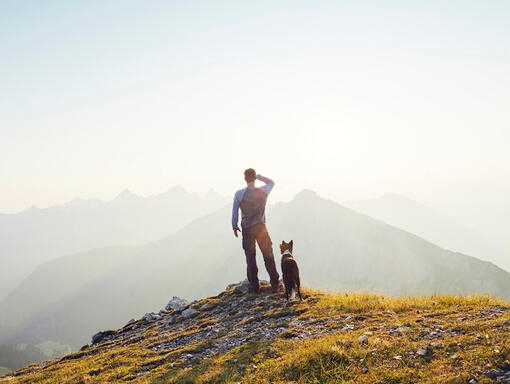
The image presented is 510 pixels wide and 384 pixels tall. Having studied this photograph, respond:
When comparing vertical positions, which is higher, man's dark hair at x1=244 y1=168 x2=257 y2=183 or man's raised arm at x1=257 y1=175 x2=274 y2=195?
man's dark hair at x1=244 y1=168 x2=257 y2=183

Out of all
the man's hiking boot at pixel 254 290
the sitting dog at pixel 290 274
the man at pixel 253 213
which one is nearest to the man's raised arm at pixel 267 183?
the man at pixel 253 213

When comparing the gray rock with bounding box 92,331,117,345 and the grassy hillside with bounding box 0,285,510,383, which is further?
the gray rock with bounding box 92,331,117,345

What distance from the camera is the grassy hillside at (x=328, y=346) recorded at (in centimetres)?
737

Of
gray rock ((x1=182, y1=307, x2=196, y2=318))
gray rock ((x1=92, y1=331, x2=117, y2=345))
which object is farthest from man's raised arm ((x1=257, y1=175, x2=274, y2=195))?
gray rock ((x1=92, y1=331, x2=117, y2=345))

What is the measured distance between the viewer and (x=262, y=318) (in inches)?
571

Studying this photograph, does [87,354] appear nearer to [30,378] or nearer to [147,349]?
[30,378]

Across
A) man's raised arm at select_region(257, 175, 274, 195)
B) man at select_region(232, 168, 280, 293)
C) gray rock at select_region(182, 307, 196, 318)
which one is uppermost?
man's raised arm at select_region(257, 175, 274, 195)

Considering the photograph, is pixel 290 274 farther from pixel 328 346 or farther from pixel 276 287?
pixel 328 346

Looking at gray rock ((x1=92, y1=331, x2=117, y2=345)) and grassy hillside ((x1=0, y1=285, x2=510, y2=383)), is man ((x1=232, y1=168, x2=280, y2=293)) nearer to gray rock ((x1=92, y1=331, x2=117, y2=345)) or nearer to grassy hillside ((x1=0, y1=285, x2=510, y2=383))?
grassy hillside ((x1=0, y1=285, x2=510, y2=383))

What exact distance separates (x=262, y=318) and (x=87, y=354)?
11003 millimetres

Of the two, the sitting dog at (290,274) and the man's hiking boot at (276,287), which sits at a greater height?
the sitting dog at (290,274)

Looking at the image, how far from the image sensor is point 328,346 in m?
8.94

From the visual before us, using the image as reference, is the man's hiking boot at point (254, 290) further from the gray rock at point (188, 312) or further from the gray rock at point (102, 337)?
the gray rock at point (102, 337)

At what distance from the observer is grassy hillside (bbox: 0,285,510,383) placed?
7371mm
